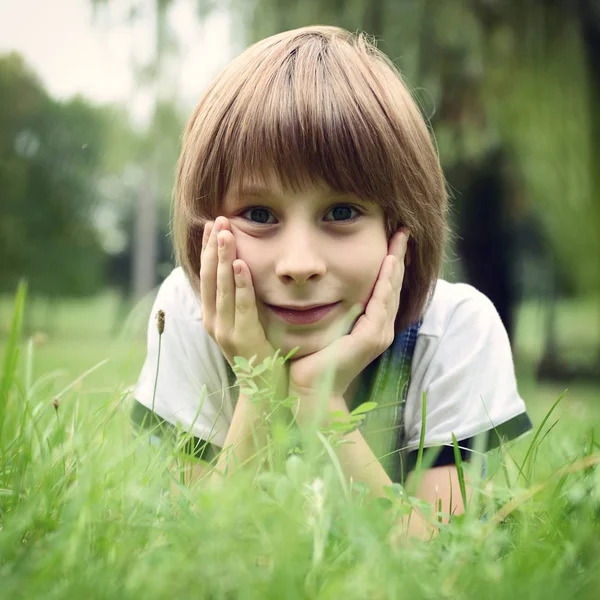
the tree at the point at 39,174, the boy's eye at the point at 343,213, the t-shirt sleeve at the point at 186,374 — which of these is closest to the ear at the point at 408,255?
the boy's eye at the point at 343,213

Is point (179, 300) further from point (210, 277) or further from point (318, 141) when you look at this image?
point (318, 141)

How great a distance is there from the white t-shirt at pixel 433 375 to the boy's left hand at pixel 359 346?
20cm

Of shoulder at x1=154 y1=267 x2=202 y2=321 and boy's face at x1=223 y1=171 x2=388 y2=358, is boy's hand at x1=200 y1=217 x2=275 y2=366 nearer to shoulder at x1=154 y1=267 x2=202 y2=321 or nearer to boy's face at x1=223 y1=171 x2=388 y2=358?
boy's face at x1=223 y1=171 x2=388 y2=358

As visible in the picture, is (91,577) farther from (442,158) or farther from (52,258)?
(52,258)

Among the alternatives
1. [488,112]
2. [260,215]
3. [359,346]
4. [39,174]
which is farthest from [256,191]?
[39,174]

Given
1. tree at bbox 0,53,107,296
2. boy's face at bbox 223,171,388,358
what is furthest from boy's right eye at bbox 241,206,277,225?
tree at bbox 0,53,107,296

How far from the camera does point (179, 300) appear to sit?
5.91 ft

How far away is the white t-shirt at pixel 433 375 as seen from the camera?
1564 millimetres

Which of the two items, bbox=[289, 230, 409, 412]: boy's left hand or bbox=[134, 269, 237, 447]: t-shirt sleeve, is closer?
bbox=[289, 230, 409, 412]: boy's left hand

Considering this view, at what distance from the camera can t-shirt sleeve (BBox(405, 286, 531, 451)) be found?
1.55m

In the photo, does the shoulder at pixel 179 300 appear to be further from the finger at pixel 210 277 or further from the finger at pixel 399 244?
the finger at pixel 399 244

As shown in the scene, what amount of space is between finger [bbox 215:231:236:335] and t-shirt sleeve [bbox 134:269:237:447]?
0.22 meters

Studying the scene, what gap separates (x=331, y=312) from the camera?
1445 millimetres

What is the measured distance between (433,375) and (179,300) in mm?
630
